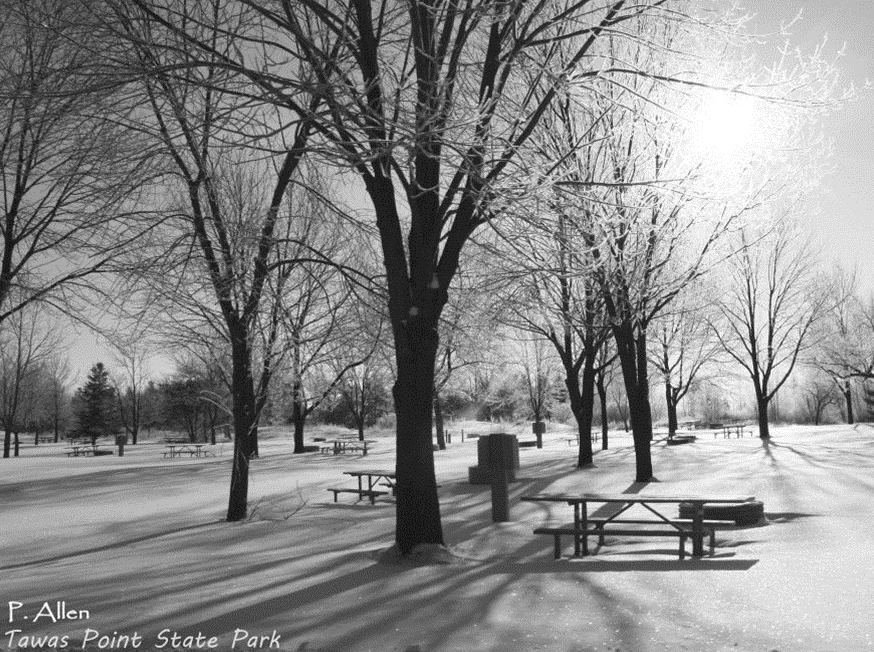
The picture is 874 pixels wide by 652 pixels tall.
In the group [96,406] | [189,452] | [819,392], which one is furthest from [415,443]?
[819,392]

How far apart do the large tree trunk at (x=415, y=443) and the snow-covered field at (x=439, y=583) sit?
1.60ft

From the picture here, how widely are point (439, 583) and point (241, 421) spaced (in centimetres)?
724

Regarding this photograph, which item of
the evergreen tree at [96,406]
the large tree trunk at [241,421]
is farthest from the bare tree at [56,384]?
the large tree trunk at [241,421]

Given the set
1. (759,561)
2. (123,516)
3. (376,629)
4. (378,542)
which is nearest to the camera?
(376,629)

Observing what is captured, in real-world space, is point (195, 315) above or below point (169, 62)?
below

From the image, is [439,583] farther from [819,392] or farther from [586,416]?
[819,392]

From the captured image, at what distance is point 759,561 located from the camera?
7.54 meters

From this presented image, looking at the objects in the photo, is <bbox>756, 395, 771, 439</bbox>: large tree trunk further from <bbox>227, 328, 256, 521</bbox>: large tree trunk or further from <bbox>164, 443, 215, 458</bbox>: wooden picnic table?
<bbox>227, 328, 256, 521</bbox>: large tree trunk

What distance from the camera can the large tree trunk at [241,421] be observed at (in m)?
12.7

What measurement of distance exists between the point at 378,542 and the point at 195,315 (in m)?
5.64

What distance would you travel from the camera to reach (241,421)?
13109 millimetres

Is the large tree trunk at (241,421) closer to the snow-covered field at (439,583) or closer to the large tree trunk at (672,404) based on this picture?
the snow-covered field at (439,583)

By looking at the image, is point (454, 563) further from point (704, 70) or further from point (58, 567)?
point (704, 70)

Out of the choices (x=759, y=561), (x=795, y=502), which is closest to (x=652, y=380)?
(x=795, y=502)
